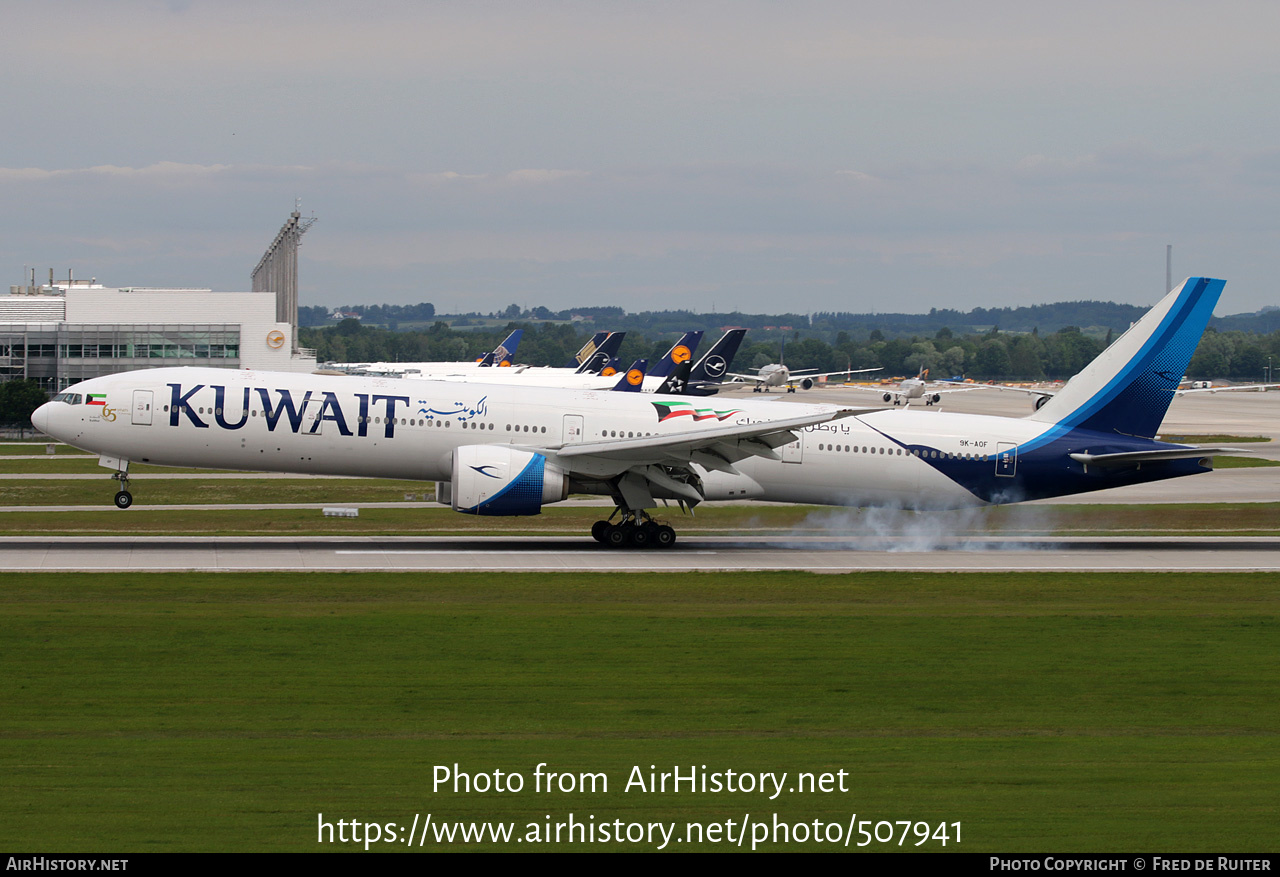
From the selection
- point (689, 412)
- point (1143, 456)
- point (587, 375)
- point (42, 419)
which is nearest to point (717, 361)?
point (587, 375)

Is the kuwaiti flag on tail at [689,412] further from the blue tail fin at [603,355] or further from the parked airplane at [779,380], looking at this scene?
the parked airplane at [779,380]

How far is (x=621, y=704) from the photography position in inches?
706

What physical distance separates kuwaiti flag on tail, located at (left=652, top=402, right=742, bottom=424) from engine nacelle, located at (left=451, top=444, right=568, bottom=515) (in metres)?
4.46

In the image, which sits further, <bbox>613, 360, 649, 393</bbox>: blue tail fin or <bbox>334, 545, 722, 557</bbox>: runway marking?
<bbox>613, 360, 649, 393</bbox>: blue tail fin

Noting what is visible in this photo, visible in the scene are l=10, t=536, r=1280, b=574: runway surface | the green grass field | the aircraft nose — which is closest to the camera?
the green grass field

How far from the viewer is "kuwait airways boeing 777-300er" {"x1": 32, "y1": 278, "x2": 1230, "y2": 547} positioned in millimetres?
34344

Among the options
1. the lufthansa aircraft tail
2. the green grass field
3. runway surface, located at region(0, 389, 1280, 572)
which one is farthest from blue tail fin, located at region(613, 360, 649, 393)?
the green grass field

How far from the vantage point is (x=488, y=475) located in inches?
1305

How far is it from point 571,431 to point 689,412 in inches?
137

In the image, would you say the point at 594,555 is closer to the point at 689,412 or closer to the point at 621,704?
the point at 689,412

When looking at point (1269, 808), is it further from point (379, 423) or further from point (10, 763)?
point (379, 423)

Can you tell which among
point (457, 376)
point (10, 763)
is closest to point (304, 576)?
point (10, 763)

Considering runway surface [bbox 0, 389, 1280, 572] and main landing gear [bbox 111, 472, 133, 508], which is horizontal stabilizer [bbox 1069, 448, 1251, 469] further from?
main landing gear [bbox 111, 472, 133, 508]

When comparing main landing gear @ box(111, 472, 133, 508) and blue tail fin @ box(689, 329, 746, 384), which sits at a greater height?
blue tail fin @ box(689, 329, 746, 384)
